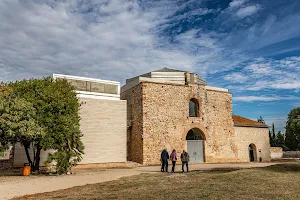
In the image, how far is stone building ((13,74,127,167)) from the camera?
16781 millimetres

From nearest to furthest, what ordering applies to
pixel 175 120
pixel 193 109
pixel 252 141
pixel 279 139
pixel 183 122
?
pixel 175 120 → pixel 183 122 → pixel 193 109 → pixel 252 141 → pixel 279 139

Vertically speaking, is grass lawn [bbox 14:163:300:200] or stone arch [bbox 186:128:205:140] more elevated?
stone arch [bbox 186:128:205:140]

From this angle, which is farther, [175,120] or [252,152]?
[252,152]

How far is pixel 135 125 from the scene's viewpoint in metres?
19.5

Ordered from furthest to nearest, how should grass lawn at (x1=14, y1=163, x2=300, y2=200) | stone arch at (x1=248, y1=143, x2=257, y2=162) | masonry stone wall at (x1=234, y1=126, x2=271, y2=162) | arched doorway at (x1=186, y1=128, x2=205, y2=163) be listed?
stone arch at (x1=248, y1=143, x2=257, y2=162), masonry stone wall at (x1=234, y1=126, x2=271, y2=162), arched doorway at (x1=186, y1=128, x2=205, y2=163), grass lawn at (x1=14, y1=163, x2=300, y2=200)

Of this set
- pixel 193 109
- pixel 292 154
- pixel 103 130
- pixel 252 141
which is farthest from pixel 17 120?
pixel 292 154

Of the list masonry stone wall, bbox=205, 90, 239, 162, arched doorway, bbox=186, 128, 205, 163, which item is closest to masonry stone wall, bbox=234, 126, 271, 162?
masonry stone wall, bbox=205, 90, 239, 162

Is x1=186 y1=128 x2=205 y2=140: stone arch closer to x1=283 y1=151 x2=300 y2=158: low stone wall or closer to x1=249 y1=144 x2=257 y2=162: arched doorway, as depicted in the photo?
x1=249 y1=144 x2=257 y2=162: arched doorway

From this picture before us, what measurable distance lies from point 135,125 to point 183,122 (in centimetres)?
396

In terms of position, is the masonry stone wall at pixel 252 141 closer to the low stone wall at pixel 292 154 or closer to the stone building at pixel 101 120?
the low stone wall at pixel 292 154

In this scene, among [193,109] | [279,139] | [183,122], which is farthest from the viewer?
[279,139]

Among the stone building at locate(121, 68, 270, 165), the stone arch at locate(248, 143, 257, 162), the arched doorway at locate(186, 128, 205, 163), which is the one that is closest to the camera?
the stone building at locate(121, 68, 270, 165)

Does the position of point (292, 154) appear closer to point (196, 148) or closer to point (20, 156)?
point (196, 148)

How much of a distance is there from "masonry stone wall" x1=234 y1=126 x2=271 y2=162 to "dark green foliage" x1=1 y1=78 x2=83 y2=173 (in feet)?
51.7
